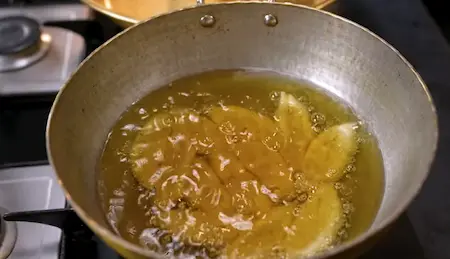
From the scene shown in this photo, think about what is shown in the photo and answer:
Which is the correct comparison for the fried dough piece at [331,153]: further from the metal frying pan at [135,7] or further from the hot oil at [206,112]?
the metal frying pan at [135,7]

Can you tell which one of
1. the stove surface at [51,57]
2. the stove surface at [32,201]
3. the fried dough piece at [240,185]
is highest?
the fried dough piece at [240,185]

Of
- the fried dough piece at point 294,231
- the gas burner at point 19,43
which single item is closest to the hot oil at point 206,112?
the fried dough piece at point 294,231

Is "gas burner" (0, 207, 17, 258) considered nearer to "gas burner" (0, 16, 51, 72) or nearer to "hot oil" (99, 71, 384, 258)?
"hot oil" (99, 71, 384, 258)

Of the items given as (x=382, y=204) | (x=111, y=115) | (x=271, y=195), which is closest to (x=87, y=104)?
(x=111, y=115)

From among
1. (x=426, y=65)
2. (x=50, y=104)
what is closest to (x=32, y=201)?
(x=50, y=104)

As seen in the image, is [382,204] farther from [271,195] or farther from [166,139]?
[166,139]

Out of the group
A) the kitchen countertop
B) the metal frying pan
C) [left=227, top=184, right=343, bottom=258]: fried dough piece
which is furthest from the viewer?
the metal frying pan

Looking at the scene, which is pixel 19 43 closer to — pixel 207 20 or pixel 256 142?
pixel 207 20

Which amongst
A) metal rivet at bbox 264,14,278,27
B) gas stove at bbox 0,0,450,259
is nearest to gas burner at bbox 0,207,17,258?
gas stove at bbox 0,0,450,259
